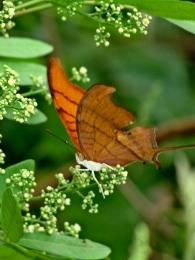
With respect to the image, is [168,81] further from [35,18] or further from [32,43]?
[32,43]

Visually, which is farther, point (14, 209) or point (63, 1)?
point (63, 1)

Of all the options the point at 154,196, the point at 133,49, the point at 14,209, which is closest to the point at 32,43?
the point at 14,209

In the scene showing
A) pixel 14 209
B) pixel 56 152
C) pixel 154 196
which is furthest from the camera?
pixel 154 196

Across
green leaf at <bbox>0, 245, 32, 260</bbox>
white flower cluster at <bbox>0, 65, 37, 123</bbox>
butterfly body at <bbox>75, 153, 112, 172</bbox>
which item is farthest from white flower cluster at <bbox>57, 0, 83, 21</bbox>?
green leaf at <bbox>0, 245, 32, 260</bbox>

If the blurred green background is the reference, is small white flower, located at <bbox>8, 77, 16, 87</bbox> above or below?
above

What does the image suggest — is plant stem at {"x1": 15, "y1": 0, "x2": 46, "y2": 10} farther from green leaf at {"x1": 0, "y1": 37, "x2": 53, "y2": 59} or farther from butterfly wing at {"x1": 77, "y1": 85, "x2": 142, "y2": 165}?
butterfly wing at {"x1": 77, "y1": 85, "x2": 142, "y2": 165}

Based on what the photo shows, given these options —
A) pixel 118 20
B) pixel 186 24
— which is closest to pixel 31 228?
pixel 118 20
